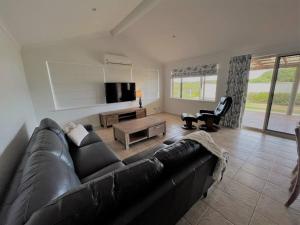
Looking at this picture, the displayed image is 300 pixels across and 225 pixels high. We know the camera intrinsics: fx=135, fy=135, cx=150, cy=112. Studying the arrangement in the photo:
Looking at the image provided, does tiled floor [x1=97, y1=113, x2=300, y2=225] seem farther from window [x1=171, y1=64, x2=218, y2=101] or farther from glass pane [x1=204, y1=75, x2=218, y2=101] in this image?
window [x1=171, y1=64, x2=218, y2=101]

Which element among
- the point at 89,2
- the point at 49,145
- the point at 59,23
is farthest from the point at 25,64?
the point at 49,145

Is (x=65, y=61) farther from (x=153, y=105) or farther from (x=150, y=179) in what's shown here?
(x=150, y=179)

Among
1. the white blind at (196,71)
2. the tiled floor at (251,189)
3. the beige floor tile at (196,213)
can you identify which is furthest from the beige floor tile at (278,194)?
the white blind at (196,71)

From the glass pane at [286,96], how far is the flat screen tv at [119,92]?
4.30 metres

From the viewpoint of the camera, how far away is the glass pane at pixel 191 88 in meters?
5.27

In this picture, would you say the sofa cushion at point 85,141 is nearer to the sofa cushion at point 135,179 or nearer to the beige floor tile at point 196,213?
the sofa cushion at point 135,179

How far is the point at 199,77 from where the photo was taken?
5102 millimetres

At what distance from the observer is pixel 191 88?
5.50m

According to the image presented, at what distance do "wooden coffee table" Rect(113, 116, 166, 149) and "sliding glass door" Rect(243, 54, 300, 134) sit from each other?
2.84 metres

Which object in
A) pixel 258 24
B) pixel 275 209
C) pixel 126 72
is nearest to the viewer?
pixel 275 209

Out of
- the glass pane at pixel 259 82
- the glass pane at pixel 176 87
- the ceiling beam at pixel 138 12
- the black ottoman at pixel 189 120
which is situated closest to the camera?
the ceiling beam at pixel 138 12

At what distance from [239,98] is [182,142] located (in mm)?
3492

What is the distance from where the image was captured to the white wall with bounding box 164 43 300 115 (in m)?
3.29

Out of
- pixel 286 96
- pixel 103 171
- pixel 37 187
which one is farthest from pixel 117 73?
pixel 286 96
